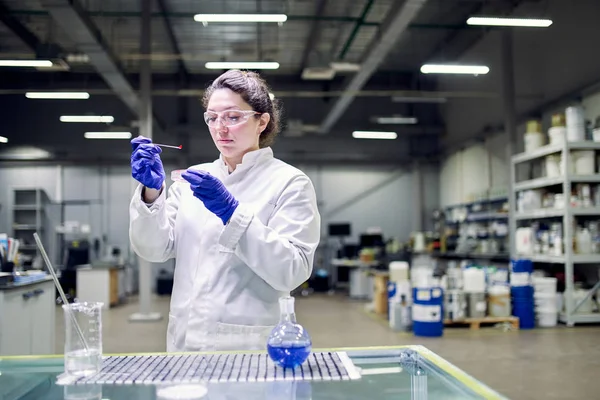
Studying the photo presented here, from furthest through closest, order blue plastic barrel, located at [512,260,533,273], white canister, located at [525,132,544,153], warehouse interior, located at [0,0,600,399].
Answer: white canister, located at [525,132,544,153] < blue plastic barrel, located at [512,260,533,273] < warehouse interior, located at [0,0,600,399]

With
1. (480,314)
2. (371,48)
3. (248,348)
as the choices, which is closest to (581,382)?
(480,314)

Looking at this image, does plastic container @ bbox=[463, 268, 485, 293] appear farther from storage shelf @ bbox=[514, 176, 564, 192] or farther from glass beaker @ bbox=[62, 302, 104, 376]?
glass beaker @ bbox=[62, 302, 104, 376]

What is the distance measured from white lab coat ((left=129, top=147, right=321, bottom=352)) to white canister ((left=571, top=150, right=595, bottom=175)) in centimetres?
557

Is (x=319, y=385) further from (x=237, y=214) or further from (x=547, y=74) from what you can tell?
(x=547, y=74)

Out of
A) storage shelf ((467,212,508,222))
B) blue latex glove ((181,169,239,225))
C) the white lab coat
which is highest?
storage shelf ((467,212,508,222))

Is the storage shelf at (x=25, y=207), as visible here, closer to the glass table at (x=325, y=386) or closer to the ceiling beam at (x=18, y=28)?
the ceiling beam at (x=18, y=28)

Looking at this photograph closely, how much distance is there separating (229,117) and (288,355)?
0.62 m

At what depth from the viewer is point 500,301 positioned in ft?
20.1

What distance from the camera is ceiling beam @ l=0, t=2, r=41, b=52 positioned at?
8.66 metres

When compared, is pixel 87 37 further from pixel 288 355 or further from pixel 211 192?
pixel 288 355

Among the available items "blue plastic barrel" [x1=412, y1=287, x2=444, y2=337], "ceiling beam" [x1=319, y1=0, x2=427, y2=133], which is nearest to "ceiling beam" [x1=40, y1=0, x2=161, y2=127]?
"ceiling beam" [x1=319, y1=0, x2=427, y2=133]

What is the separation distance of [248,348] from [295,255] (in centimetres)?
29

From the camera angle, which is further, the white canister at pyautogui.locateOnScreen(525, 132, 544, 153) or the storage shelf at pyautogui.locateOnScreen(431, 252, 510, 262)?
the storage shelf at pyautogui.locateOnScreen(431, 252, 510, 262)

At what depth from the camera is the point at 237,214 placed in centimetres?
127
